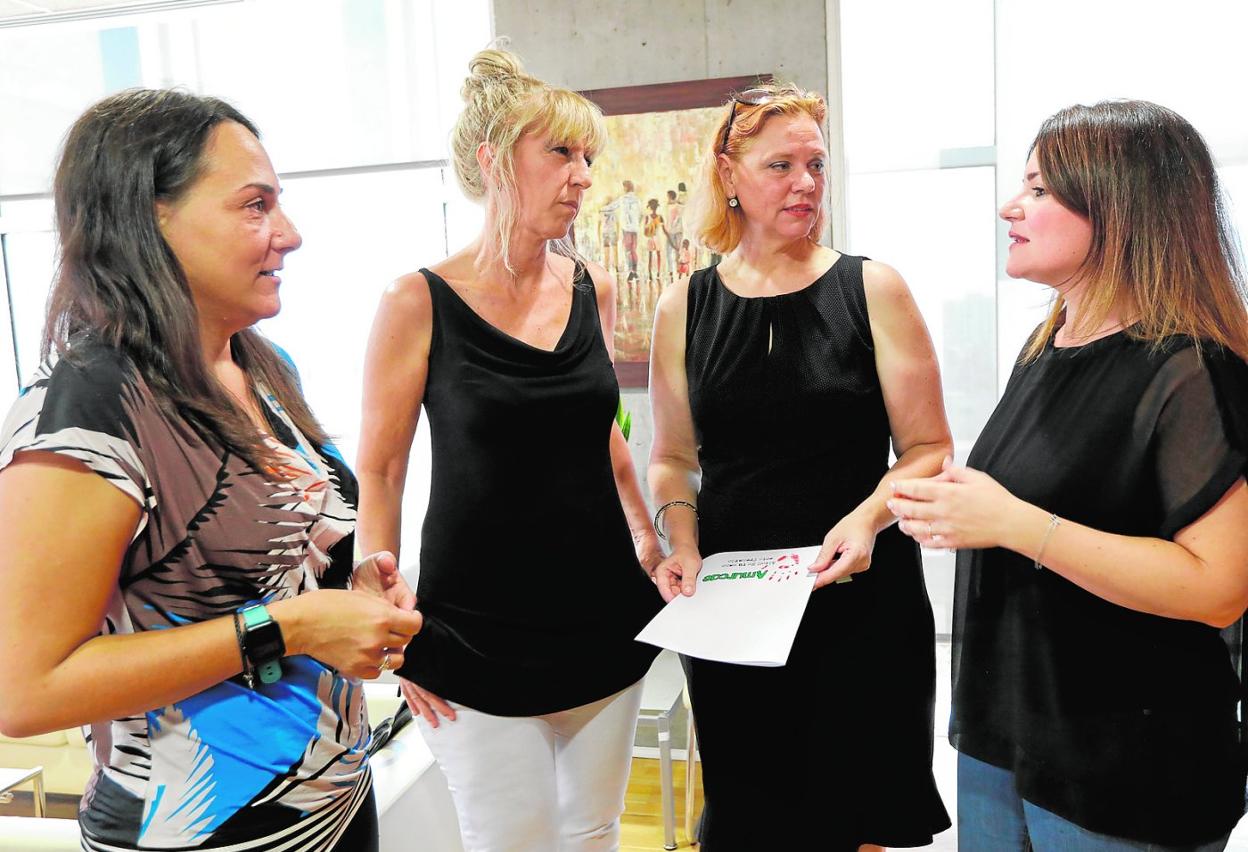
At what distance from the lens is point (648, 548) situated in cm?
184

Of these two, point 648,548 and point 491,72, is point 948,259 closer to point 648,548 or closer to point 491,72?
point 648,548

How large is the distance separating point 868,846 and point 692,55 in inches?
124

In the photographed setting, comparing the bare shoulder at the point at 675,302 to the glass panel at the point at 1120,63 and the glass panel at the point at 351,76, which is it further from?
the glass panel at the point at 351,76

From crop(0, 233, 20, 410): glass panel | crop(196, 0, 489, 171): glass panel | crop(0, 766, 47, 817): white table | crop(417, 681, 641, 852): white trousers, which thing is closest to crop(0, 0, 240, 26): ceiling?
crop(196, 0, 489, 171): glass panel

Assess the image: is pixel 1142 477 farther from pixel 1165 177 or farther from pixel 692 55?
pixel 692 55

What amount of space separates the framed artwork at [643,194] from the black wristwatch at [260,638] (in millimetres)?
3115

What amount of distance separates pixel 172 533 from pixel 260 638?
141 millimetres

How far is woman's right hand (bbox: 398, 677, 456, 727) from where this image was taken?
5.02 feet

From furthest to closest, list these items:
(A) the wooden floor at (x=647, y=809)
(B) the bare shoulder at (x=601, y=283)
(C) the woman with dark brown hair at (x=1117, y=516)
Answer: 1. (A) the wooden floor at (x=647, y=809)
2. (B) the bare shoulder at (x=601, y=283)
3. (C) the woman with dark brown hair at (x=1117, y=516)

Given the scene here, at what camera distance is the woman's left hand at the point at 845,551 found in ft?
5.08

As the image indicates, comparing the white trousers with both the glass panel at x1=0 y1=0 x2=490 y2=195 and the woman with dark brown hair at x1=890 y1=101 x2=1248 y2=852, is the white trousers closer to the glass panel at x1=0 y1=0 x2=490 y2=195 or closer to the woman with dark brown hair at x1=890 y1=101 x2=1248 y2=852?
the woman with dark brown hair at x1=890 y1=101 x2=1248 y2=852

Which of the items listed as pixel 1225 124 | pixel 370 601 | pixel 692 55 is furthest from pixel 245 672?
pixel 1225 124

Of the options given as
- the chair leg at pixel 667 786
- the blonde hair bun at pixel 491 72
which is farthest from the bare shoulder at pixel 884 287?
the chair leg at pixel 667 786

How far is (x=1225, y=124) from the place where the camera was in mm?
4164
